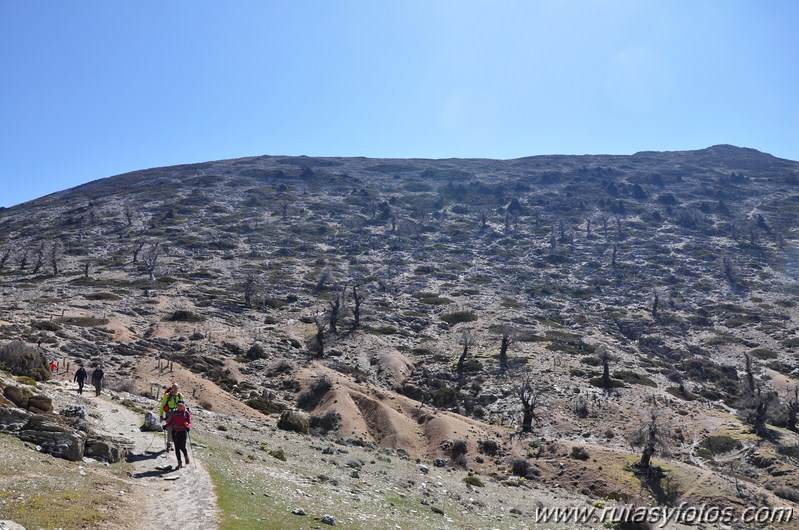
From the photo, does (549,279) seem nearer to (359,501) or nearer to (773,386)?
(773,386)

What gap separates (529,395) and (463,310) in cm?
3403

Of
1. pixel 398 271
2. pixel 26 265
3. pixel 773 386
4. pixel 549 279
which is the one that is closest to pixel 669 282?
pixel 549 279

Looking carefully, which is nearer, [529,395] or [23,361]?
[23,361]

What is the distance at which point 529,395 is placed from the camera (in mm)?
41469

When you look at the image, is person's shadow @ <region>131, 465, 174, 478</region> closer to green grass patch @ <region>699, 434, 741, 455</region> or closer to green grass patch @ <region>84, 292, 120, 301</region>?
green grass patch @ <region>699, 434, 741, 455</region>

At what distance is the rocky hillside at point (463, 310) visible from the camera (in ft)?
119

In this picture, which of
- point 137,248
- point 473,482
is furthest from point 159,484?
point 137,248

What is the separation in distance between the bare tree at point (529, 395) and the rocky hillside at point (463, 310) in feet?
0.93

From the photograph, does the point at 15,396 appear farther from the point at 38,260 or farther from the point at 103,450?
the point at 38,260

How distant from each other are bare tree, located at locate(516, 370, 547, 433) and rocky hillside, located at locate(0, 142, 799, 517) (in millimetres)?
284

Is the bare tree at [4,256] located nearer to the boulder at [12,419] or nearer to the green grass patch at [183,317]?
the green grass patch at [183,317]

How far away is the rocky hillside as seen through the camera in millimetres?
36375

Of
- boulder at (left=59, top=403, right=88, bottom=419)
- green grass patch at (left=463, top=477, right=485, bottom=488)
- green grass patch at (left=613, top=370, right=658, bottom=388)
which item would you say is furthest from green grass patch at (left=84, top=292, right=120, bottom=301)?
green grass patch at (left=613, top=370, right=658, bottom=388)

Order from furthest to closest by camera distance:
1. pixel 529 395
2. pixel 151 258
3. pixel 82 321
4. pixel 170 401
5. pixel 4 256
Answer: pixel 4 256, pixel 151 258, pixel 82 321, pixel 529 395, pixel 170 401
